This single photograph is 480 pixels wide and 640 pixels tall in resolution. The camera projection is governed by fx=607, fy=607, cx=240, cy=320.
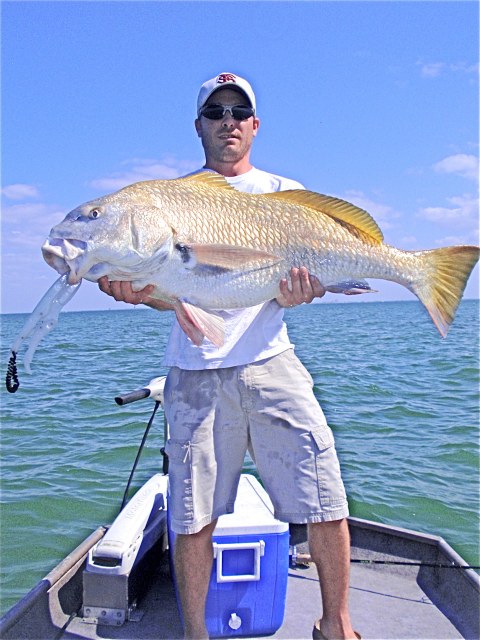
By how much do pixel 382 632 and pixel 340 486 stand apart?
1.27m

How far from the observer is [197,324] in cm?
309

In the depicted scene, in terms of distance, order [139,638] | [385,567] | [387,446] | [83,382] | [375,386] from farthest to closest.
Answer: [83,382], [375,386], [387,446], [385,567], [139,638]

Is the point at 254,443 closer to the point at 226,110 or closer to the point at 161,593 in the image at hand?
the point at 161,593

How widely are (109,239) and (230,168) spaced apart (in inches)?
41.8

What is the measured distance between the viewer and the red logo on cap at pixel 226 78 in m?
3.63

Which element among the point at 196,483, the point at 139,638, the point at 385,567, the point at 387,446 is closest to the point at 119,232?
the point at 196,483

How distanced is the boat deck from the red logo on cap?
330cm

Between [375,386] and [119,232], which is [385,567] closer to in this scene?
[119,232]

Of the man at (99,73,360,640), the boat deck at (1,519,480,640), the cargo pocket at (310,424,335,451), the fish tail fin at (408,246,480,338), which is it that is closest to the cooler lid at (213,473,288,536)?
the man at (99,73,360,640)

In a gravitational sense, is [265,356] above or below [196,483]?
above

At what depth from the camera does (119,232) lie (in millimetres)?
2979

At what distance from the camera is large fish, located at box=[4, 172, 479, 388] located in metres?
2.98

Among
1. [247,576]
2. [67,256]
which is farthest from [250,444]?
[67,256]

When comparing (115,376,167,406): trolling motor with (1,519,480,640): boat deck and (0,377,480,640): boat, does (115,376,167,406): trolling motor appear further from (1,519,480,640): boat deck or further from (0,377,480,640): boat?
(1,519,480,640): boat deck
